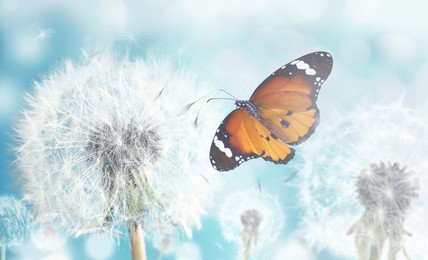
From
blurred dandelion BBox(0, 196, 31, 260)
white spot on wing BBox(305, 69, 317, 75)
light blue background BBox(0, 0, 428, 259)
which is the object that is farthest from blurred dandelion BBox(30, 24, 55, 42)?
white spot on wing BBox(305, 69, 317, 75)

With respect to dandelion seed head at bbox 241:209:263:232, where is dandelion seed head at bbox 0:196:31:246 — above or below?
above

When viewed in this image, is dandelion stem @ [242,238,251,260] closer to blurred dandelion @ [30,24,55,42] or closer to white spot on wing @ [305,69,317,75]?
white spot on wing @ [305,69,317,75]

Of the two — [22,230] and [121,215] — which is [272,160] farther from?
[22,230]

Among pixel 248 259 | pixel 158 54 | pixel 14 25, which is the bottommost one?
pixel 248 259

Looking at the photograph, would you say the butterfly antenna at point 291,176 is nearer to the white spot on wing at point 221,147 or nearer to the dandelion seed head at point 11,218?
the white spot on wing at point 221,147

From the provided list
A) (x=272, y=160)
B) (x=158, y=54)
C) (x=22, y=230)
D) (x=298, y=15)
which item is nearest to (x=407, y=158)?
(x=272, y=160)

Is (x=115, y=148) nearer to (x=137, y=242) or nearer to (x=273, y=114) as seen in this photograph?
(x=137, y=242)
